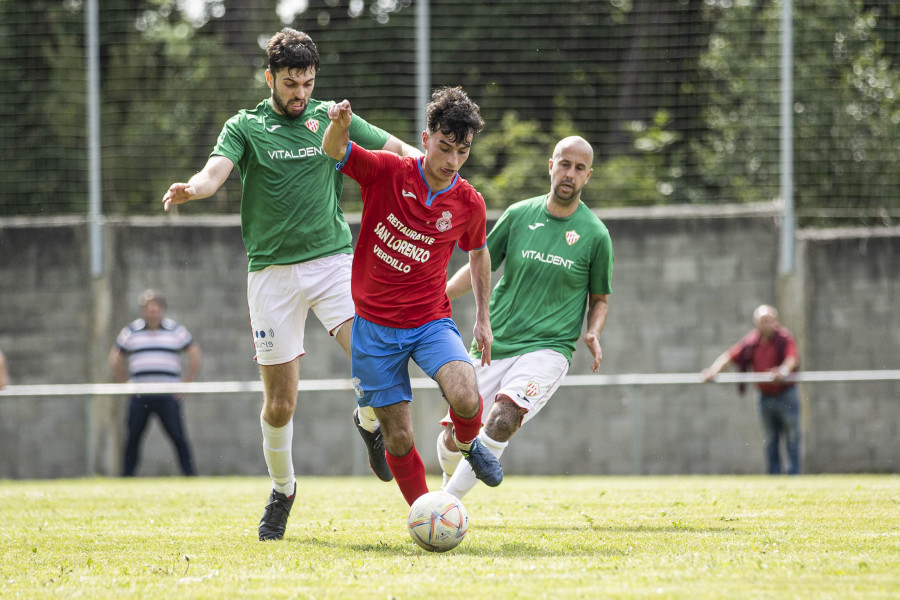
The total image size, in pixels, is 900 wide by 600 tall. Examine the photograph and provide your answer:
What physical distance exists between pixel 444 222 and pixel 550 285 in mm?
1646

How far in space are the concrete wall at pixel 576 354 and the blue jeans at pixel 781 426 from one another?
0.35 m

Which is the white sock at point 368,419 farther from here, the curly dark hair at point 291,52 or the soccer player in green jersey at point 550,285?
the curly dark hair at point 291,52

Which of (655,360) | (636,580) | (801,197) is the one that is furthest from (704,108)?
(636,580)

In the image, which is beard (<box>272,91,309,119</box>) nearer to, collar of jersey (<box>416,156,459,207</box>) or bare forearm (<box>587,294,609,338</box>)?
collar of jersey (<box>416,156,459,207</box>)

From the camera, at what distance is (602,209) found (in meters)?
15.7

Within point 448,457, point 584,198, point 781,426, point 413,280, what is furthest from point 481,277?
point 584,198

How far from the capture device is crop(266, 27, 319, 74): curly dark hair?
6.38m

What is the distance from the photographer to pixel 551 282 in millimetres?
7688

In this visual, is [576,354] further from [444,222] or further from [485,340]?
[444,222]

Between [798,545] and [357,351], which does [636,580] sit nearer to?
[798,545]

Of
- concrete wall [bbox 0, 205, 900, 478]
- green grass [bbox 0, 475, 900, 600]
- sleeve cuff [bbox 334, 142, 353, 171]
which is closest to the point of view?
green grass [bbox 0, 475, 900, 600]

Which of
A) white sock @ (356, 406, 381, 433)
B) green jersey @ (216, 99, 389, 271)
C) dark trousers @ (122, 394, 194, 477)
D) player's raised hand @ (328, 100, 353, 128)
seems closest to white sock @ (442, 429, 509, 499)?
white sock @ (356, 406, 381, 433)

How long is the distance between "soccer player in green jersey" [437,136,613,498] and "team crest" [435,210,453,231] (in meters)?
1.25

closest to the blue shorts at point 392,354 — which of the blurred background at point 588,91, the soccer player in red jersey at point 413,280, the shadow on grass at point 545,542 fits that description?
the soccer player in red jersey at point 413,280
